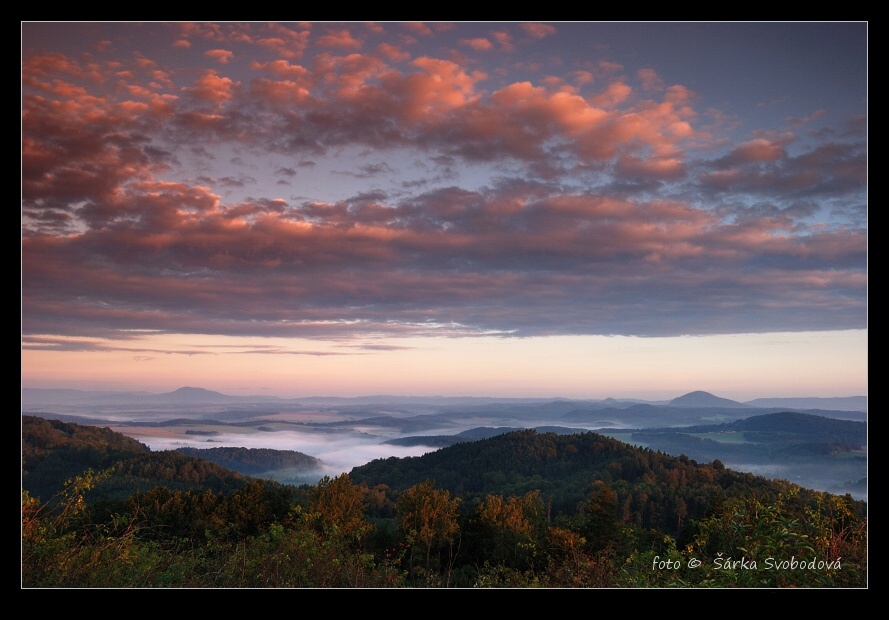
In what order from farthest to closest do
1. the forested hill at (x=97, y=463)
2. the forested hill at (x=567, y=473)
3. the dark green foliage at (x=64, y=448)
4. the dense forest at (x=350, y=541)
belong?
the forested hill at (x=567, y=473)
the dark green foliage at (x=64, y=448)
the forested hill at (x=97, y=463)
the dense forest at (x=350, y=541)

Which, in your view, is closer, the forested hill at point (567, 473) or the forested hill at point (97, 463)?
the forested hill at point (97, 463)

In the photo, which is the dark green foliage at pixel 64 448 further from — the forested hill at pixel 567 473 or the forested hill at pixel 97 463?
the forested hill at pixel 567 473

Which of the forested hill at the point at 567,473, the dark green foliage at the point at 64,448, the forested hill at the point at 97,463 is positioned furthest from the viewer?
the forested hill at the point at 567,473

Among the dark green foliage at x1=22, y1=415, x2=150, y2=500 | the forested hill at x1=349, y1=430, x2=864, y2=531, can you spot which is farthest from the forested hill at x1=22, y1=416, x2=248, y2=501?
the forested hill at x1=349, y1=430, x2=864, y2=531

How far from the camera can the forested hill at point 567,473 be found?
61.1 feet

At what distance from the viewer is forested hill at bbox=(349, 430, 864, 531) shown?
733 inches

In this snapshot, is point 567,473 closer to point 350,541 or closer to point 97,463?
point 97,463

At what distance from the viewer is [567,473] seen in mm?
24875

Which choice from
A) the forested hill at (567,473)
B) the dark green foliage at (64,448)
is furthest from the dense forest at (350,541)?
the forested hill at (567,473)

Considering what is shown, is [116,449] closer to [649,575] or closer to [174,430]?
[174,430]

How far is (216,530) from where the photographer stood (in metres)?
7.07

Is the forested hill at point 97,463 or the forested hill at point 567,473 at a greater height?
the forested hill at point 97,463
